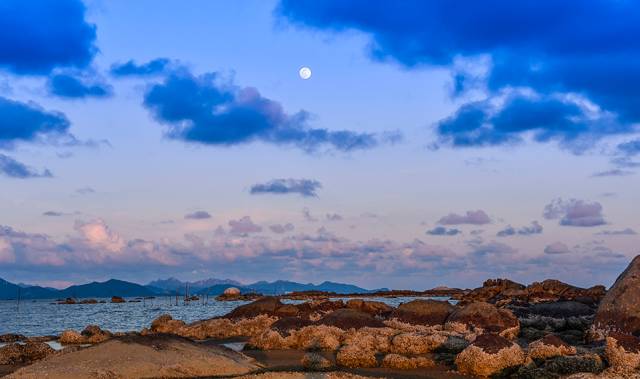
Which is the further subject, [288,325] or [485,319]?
[288,325]

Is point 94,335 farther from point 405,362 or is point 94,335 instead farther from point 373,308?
point 405,362

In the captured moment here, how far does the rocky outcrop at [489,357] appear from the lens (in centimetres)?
2712

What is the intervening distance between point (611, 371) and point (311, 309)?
40472mm

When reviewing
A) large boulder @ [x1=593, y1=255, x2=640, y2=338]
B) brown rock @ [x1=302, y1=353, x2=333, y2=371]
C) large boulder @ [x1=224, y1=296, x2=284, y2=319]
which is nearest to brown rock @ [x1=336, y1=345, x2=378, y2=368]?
brown rock @ [x1=302, y1=353, x2=333, y2=371]

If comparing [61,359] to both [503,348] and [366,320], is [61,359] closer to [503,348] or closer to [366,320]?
[503,348]

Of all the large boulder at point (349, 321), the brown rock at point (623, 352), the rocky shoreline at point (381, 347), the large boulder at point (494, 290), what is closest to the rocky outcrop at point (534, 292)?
the large boulder at point (494, 290)

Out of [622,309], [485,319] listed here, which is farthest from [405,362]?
[485,319]

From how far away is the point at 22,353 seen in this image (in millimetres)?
34188

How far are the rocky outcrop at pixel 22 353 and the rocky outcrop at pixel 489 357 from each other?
22225 millimetres

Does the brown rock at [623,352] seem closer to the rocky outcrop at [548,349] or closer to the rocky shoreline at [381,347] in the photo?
the rocky shoreline at [381,347]

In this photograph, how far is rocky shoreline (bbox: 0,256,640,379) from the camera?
2569 cm

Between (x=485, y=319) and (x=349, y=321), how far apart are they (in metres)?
9.30

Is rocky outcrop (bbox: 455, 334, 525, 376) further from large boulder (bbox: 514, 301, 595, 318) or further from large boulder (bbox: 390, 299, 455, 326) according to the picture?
large boulder (bbox: 514, 301, 595, 318)

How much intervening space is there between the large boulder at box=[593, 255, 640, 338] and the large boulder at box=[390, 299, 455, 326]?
12.4 meters
